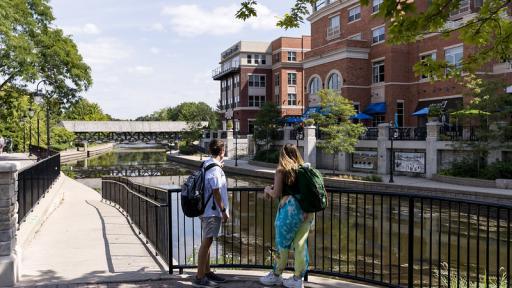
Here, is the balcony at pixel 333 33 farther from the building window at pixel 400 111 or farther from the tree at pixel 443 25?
the tree at pixel 443 25

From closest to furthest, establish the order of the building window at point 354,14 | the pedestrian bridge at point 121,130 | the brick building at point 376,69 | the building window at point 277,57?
the brick building at point 376,69 < the building window at point 354,14 < the building window at point 277,57 < the pedestrian bridge at point 121,130

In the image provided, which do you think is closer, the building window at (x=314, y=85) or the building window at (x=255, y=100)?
the building window at (x=314, y=85)

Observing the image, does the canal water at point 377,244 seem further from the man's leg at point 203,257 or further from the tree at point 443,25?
the tree at point 443,25

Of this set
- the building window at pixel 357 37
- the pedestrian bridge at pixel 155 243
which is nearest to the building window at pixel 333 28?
the building window at pixel 357 37

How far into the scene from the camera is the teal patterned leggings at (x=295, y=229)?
5.36 meters

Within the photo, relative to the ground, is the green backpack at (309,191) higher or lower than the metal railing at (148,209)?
higher

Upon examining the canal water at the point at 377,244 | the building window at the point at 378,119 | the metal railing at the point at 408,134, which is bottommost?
the canal water at the point at 377,244

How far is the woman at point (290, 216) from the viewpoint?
17.5ft

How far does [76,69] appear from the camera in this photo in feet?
136

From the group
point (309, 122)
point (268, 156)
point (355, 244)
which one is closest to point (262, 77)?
point (268, 156)

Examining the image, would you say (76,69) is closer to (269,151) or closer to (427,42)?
(269,151)

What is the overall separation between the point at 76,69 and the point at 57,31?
3.51 meters

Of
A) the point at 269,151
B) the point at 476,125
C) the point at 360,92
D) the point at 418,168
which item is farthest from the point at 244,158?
the point at 476,125

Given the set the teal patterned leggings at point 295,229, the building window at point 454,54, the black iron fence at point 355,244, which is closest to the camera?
the teal patterned leggings at point 295,229
